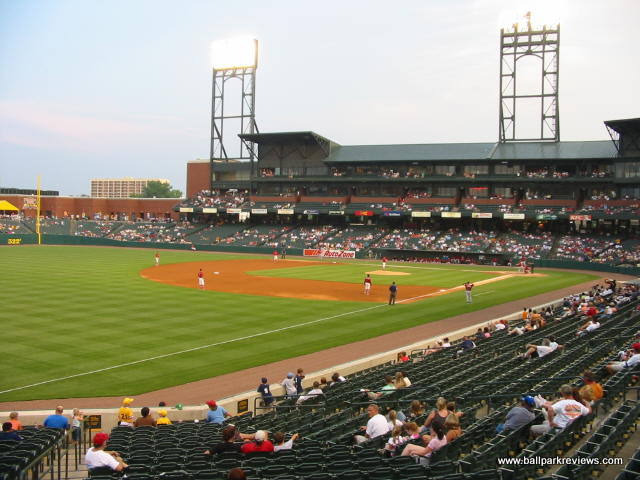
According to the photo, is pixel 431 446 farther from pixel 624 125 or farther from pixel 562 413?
pixel 624 125

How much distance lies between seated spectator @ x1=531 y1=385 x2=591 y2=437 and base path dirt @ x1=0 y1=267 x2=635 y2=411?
9.06 m

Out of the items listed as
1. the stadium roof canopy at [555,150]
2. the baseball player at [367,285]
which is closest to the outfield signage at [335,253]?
the stadium roof canopy at [555,150]

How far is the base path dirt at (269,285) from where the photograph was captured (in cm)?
3524

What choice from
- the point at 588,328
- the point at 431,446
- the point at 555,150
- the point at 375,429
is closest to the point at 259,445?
the point at 375,429

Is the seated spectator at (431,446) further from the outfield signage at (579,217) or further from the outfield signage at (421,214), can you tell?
the outfield signage at (421,214)

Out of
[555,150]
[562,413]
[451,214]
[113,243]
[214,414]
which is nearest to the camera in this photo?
[562,413]

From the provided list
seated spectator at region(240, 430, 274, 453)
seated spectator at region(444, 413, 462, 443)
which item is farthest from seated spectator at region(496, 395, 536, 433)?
seated spectator at region(240, 430, 274, 453)

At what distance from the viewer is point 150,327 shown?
23984mm

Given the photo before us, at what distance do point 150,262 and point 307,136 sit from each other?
107ft

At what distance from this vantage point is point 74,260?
5500 cm

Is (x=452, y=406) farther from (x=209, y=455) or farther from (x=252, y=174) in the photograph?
(x=252, y=174)

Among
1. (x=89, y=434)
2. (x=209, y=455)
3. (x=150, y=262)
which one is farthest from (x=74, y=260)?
(x=209, y=455)

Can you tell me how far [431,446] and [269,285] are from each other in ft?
105

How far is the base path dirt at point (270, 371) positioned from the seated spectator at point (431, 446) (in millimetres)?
8563
